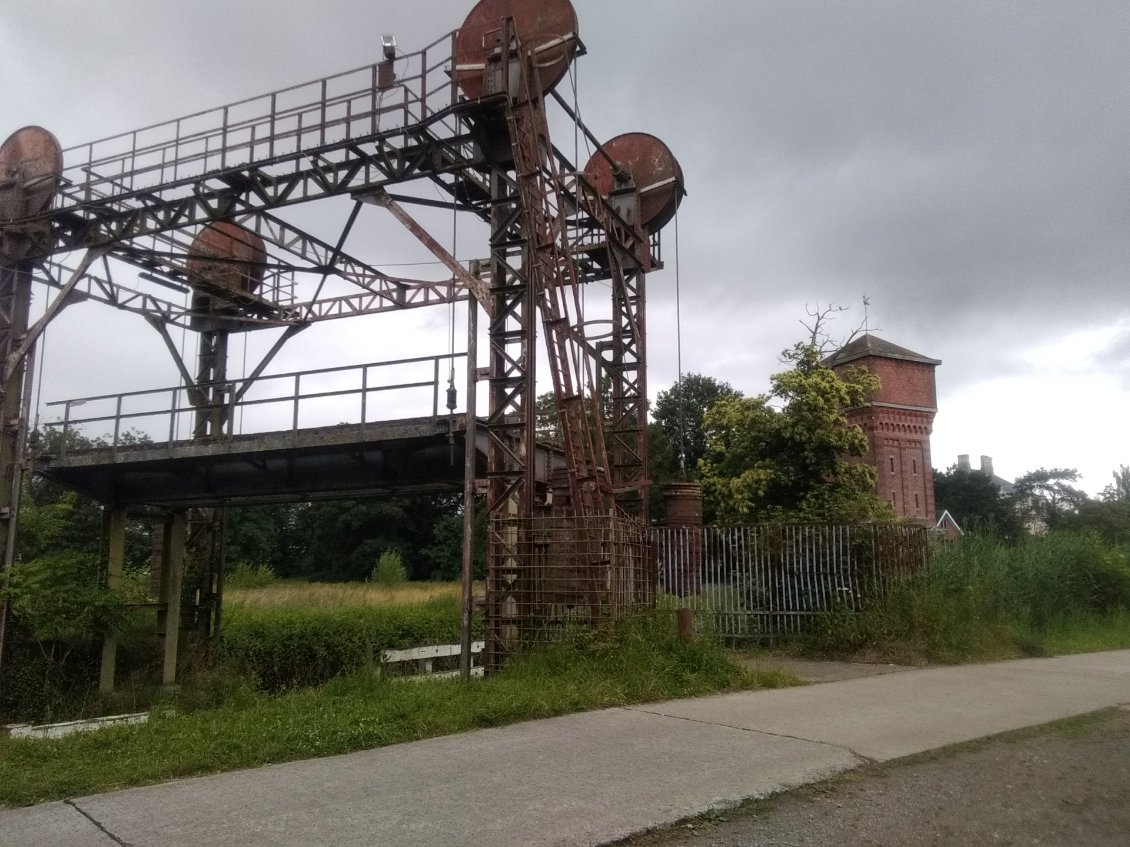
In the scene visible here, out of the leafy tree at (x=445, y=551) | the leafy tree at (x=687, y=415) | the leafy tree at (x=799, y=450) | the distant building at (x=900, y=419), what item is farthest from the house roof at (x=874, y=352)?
the leafy tree at (x=445, y=551)

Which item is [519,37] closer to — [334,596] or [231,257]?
→ [231,257]

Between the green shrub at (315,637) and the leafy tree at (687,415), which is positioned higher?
the leafy tree at (687,415)

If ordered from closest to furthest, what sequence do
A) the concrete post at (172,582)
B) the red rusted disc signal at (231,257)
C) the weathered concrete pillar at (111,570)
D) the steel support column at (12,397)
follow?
the steel support column at (12,397) → the weathered concrete pillar at (111,570) → the concrete post at (172,582) → the red rusted disc signal at (231,257)

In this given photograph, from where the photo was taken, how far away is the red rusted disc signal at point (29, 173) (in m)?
21.0

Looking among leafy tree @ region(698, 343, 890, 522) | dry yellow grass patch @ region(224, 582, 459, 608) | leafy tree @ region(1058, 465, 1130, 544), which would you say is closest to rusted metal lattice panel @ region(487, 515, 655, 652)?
leafy tree @ region(698, 343, 890, 522)

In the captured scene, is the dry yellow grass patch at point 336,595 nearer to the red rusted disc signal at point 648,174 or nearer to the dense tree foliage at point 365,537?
the red rusted disc signal at point 648,174

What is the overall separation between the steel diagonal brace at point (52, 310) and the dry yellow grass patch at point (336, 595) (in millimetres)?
12059

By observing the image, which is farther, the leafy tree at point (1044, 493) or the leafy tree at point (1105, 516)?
the leafy tree at point (1044, 493)

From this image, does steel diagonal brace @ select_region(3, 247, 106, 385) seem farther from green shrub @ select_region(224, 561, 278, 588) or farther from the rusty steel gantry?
green shrub @ select_region(224, 561, 278, 588)

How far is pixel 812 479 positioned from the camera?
2494 centimetres

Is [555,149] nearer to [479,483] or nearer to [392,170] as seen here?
[392,170]

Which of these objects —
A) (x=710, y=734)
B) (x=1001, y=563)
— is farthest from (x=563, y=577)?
(x=1001, y=563)

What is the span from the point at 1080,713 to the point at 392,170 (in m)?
14.0

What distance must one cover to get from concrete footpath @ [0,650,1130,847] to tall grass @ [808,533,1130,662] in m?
4.34
